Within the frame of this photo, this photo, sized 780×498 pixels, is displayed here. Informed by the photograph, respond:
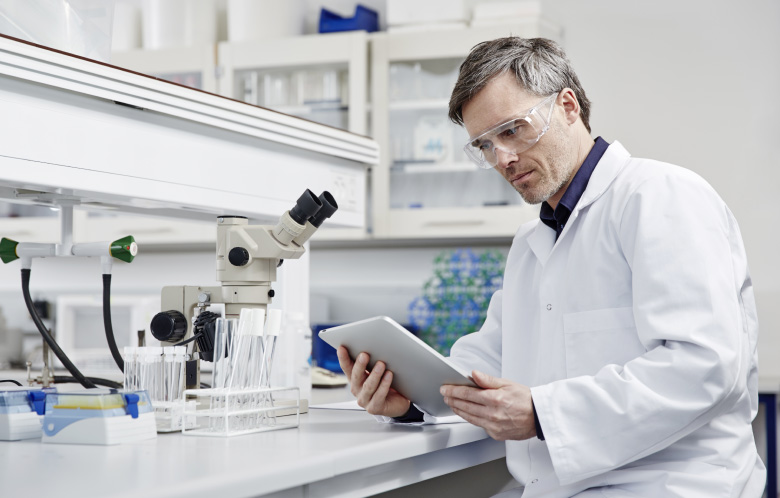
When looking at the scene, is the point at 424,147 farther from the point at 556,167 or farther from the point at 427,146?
the point at 556,167

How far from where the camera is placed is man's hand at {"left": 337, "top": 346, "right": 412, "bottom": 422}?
1.29 m

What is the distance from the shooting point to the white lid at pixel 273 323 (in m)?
1.20

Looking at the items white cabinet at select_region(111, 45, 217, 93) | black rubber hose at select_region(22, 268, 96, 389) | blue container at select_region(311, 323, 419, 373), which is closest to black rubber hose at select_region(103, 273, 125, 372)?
black rubber hose at select_region(22, 268, 96, 389)

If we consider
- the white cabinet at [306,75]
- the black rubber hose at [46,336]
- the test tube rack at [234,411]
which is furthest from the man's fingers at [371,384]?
the white cabinet at [306,75]

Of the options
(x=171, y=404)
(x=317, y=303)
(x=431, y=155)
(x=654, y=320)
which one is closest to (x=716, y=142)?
(x=431, y=155)

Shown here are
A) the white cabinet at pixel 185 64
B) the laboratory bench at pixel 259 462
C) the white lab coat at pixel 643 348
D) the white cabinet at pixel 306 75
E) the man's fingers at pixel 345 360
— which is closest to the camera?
the laboratory bench at pixel 259 462

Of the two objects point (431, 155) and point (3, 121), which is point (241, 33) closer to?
point (431, 155)

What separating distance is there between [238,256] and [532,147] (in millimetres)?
536

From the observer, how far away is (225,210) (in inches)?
59.9

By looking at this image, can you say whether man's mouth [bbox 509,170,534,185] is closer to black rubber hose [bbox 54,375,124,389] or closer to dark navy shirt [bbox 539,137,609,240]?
dark navy shirt [bbox 539,137,609,240]

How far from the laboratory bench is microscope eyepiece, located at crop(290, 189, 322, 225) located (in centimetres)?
33

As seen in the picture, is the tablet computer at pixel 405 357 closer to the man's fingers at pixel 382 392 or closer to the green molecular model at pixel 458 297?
the man's fingers at pixel 382 392

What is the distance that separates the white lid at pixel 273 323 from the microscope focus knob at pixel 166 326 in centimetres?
19

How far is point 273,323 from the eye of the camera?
3.94 feet
